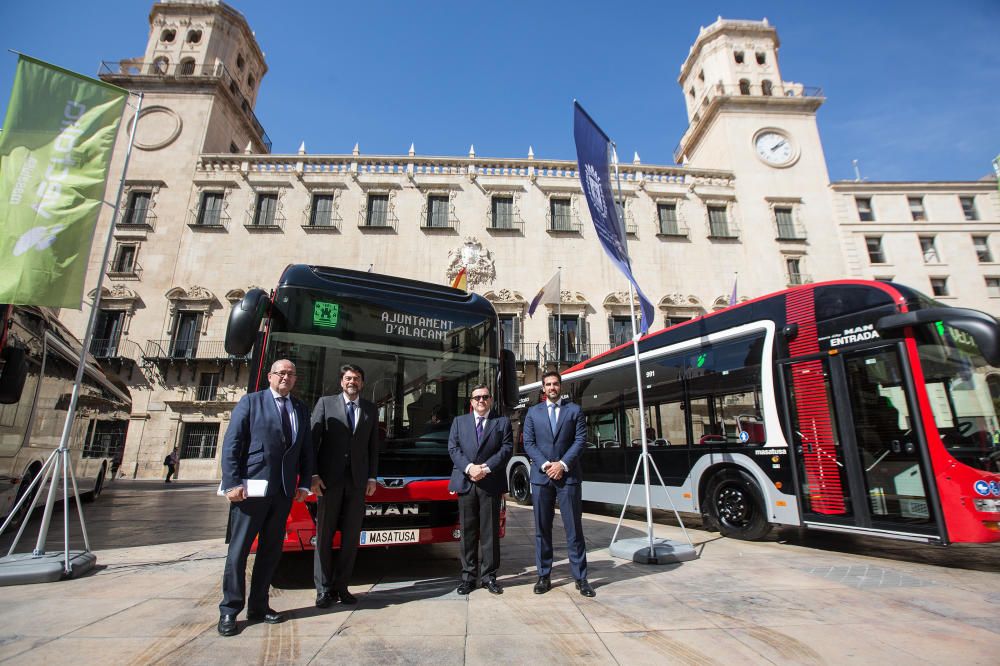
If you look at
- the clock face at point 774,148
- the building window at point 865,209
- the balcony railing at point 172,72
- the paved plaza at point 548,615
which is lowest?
the paved plaza at point 548,615

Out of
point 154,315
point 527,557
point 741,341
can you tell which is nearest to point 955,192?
point 741,341

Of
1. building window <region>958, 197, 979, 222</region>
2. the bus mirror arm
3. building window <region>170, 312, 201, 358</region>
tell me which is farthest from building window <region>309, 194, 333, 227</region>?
building window <region>958, 197, 979, 222</region>

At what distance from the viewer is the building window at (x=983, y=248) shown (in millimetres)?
25031

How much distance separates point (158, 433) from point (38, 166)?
1868cm

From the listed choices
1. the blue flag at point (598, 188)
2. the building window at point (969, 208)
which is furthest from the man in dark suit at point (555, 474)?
the building window at point (969, 208)

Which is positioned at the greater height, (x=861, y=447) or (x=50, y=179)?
(x=50, y=179)

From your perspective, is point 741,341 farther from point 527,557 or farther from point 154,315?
point 154,315

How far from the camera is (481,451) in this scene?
4.21 m

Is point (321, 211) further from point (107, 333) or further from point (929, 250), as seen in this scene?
point (929, 250)

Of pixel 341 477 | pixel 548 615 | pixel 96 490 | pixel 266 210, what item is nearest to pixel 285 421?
pixel 341 477

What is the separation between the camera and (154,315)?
69.8 ft

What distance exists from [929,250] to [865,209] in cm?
420

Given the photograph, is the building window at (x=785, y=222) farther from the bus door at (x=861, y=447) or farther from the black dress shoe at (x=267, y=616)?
the black dress shoe at (x=267, y=616)

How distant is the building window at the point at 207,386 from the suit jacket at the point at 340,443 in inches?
804
